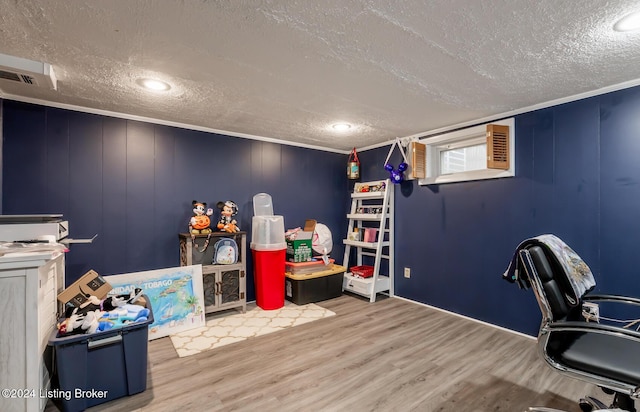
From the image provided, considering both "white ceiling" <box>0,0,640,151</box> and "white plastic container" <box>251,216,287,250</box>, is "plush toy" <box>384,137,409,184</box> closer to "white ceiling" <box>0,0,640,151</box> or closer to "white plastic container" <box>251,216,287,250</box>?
"white ceiling" <box>0,0,640,151</box>

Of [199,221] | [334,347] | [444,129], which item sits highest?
[444,129]

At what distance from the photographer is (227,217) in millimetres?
3326

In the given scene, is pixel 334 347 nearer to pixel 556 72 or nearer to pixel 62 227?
pixel 62 227

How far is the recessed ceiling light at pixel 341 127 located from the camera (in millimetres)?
3252

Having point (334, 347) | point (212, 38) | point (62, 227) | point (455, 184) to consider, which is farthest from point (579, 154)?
point (62, 227)

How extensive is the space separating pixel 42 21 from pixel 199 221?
6.42 feet

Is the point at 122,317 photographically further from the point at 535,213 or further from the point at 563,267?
the point at 535,213

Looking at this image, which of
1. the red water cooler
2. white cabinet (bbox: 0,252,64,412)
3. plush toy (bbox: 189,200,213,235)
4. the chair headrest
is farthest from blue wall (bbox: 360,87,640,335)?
white cabinet (bbox: 0,252,64,412)

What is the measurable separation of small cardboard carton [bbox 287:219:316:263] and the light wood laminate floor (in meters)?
0.99

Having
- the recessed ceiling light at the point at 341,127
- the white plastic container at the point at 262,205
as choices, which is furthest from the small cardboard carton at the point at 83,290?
the recessed ceiling light at the point at 341,127

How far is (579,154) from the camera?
243 centimetres

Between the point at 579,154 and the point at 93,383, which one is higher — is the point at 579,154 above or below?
above

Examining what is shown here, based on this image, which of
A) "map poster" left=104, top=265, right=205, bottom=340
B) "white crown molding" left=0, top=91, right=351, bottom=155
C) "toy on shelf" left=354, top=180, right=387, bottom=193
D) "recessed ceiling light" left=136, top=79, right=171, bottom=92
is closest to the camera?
"recessed ceiling light" left=136, top=79, right=171, bottom=92

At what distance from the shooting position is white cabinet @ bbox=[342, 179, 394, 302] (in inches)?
152
